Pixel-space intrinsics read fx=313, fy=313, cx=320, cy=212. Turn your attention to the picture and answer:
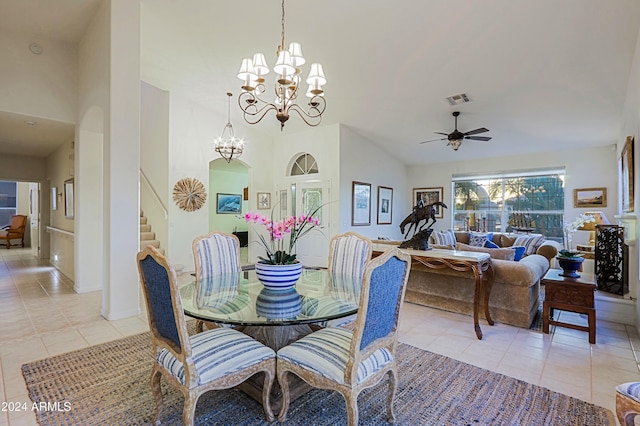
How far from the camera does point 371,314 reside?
157 centimetres

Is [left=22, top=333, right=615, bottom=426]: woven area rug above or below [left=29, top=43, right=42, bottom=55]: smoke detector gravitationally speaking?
below

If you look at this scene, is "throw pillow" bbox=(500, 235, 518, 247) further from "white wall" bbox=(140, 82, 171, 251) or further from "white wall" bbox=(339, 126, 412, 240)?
"white wall" bbox=(140, 82, 171, 251)

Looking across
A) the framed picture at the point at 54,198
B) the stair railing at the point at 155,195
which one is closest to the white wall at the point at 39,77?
the stair railing at the point at 155,195

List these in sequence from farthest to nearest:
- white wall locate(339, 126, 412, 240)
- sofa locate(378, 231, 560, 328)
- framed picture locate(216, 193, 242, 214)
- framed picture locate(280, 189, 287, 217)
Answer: framed picture locate(216, 193, 242, 214) < framed picture locate(280, 189, 287, 217) < white wall locate(339, 126, 412, 240) < sofa locate(378, 231, 560, 328)

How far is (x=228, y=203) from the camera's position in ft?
32.5

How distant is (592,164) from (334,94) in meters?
5.32

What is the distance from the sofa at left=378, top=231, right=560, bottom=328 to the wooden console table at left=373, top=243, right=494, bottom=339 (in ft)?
0.31

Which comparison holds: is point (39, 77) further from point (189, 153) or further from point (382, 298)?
point (382, 298)

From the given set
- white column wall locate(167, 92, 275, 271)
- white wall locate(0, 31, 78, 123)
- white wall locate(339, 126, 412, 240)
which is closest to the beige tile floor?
white column wall locate(167, 92, 275, 271)

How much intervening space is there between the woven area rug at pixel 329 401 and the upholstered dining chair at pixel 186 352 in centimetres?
26

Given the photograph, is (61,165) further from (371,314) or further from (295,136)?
(371,314)

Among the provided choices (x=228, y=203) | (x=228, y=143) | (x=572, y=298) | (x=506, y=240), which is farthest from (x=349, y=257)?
(x=228, y=203)

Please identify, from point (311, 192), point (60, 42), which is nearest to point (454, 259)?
point (311, 192)

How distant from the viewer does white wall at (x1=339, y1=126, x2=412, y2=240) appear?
6.58m
